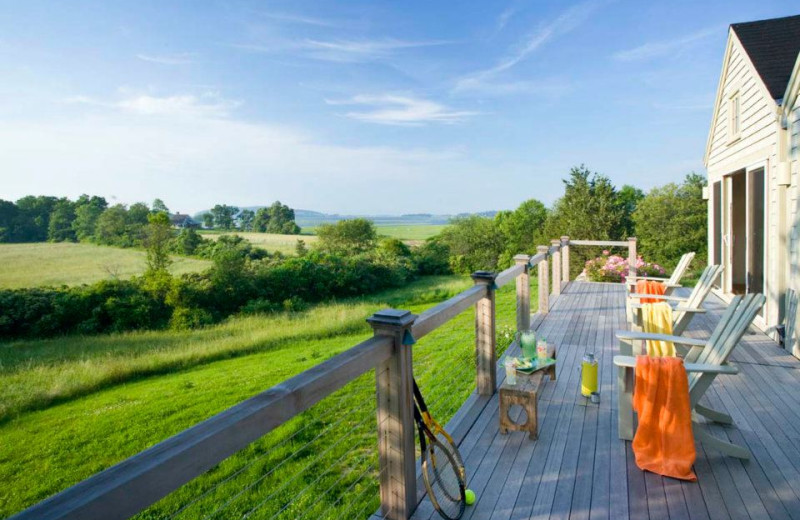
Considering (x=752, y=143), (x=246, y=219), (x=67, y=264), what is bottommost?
(x=67, y=264)

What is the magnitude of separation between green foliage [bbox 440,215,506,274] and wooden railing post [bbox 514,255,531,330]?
27.6 meters

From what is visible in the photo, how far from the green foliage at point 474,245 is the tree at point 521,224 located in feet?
1.98

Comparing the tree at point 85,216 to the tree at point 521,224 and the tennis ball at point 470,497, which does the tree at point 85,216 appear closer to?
the tree at point 521,224

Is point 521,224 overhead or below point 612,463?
overhead

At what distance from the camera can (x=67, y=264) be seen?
2931 cm

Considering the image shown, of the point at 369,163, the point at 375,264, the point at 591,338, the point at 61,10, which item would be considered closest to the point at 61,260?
the point at 61,10

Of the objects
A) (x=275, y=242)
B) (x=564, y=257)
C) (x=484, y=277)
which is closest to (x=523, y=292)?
(x=484, y=277)

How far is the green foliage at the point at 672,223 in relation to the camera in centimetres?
2191

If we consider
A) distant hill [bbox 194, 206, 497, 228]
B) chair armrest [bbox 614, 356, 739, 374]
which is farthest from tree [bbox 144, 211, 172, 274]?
chair armrest [bbox 614, 356, 739, 374]

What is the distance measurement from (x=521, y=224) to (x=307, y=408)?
117 ft

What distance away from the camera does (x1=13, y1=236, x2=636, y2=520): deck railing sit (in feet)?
3.12

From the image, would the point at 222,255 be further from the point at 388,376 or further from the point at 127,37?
the point at 388,376

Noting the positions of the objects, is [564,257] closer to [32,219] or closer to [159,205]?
[32,219]

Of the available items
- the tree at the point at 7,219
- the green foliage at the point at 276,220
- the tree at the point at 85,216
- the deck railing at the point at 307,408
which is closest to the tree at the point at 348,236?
the green foliage at the point at 276,220
